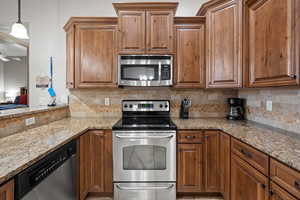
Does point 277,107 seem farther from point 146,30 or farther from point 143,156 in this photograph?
point 146,30

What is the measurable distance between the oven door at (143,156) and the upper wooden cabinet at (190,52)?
796 millimetres

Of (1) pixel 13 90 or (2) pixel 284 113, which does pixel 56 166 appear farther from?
(1) pixel 13 90

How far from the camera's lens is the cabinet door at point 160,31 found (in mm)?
2339

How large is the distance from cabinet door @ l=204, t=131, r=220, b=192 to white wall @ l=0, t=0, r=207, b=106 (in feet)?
7.06

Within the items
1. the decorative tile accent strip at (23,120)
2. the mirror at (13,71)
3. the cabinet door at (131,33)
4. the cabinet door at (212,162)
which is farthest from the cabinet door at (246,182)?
the mirror at (13,71)

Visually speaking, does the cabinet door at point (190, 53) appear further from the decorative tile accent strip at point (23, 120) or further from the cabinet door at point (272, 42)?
the decorative tile accent strip at point (23, 120)

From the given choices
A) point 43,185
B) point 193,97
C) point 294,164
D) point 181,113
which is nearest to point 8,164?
point 43,185

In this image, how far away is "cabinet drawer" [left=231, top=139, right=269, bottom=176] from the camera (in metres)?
1.21

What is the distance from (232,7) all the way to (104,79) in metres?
1.74

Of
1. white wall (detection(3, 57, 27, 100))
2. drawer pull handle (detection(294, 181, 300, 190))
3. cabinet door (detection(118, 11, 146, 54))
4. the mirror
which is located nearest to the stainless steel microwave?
cabinet door (detection(118, 11, 146, 54))

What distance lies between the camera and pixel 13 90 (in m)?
3.43

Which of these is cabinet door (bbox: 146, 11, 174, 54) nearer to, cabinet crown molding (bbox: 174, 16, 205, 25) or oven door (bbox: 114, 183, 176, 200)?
cabinet crown molding (bbox: 174, 16, 205, 25)

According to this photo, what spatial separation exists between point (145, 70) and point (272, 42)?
1365 millimetres

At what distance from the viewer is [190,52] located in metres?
2.42
